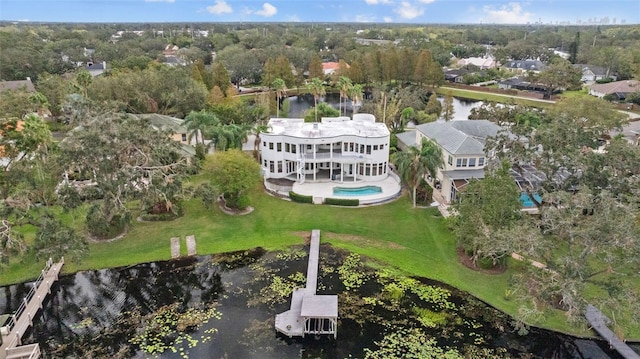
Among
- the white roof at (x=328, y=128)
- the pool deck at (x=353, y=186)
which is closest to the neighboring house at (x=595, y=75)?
the white roof at (x=328, y=128)

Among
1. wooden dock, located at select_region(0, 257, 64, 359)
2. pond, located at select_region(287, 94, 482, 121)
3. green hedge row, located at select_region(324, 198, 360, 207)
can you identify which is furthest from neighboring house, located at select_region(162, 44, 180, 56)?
wooden dock, located at select_region(0, 257, 64, 359)

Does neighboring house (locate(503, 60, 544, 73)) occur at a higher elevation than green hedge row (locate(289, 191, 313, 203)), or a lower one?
higher

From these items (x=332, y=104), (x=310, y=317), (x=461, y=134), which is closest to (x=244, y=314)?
(x=310, y=317)

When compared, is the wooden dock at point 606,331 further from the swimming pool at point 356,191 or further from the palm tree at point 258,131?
the palm tree at point 258,131

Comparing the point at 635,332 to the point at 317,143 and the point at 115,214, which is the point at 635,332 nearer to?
the point at 317,143

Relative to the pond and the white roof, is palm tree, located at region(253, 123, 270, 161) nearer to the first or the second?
the white roof

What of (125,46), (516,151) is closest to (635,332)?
(516,151)
